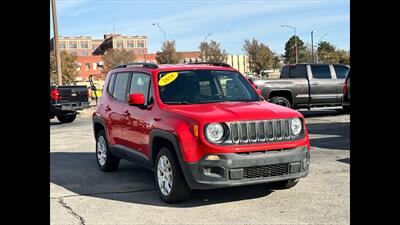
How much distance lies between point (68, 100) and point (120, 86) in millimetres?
11564

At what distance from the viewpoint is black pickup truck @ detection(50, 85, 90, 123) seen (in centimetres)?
1833

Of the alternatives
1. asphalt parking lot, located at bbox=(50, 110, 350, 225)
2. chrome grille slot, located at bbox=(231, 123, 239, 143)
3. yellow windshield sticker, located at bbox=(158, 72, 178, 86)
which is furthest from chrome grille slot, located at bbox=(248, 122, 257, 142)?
yellow windshield sticker, located at bbox=(158, 72, 178, 86)

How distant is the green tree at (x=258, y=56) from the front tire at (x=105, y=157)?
60193 millimetres

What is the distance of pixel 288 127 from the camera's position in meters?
5.73

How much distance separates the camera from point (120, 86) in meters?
7.83

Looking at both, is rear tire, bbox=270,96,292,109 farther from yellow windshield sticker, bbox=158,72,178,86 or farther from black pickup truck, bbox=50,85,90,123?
yellow windshield sticker, bbox=158,72,178,86

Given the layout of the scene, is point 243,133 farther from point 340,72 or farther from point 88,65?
point 88,65

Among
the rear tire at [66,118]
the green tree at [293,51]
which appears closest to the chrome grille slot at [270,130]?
the rear tire at [66,118]

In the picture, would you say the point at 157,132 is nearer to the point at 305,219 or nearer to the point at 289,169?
the point at 289,169

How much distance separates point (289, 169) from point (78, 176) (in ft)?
12.8

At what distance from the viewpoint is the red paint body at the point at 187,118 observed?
211 inches

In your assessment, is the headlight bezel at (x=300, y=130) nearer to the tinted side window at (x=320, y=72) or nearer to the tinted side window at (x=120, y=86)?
the tinted side window at (x=120, y=86)
